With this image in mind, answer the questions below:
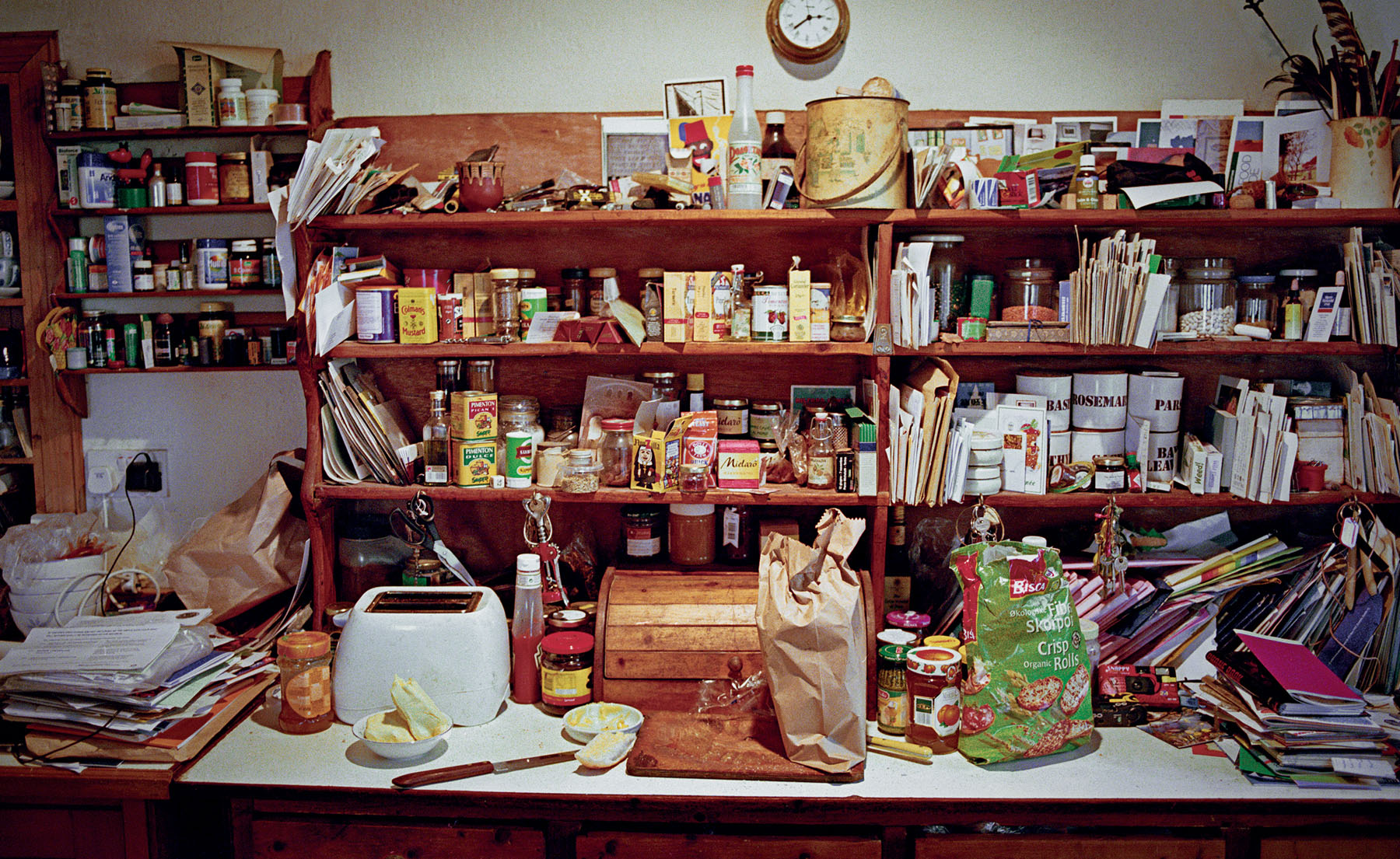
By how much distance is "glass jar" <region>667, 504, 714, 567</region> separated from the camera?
2.55 meters

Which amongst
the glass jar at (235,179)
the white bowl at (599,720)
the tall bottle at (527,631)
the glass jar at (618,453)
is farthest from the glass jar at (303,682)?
the glass jar at (235,179)

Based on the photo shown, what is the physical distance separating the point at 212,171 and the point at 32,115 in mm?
586

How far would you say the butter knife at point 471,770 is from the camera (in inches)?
79.0

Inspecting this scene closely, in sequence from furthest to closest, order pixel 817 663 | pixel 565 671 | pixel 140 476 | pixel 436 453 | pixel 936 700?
1. pixel 140 476
2. pixel 436 453
3. pixel 565 671
4. pixel 936 700
5. pixel 817 663

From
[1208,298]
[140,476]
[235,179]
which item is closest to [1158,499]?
[1208,298]

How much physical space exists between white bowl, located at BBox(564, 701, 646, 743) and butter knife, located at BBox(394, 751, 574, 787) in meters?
0.07

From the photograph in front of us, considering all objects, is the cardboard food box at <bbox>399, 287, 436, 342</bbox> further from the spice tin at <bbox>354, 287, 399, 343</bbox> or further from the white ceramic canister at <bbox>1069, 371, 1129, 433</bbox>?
the white ceramic canister at <bbox>1069, 371, 1129, 433</bbox>

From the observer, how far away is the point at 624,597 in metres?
2.41

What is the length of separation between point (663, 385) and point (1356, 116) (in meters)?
1.95

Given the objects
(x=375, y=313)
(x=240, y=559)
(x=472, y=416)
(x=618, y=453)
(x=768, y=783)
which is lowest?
(x=768, y=783)

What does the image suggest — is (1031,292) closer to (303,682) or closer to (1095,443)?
(1095,443)

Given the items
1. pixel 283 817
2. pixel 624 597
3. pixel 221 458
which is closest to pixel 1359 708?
pixel 624 597

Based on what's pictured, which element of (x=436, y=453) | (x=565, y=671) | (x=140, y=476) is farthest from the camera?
(x=140, y=476)

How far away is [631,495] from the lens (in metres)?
2.44
